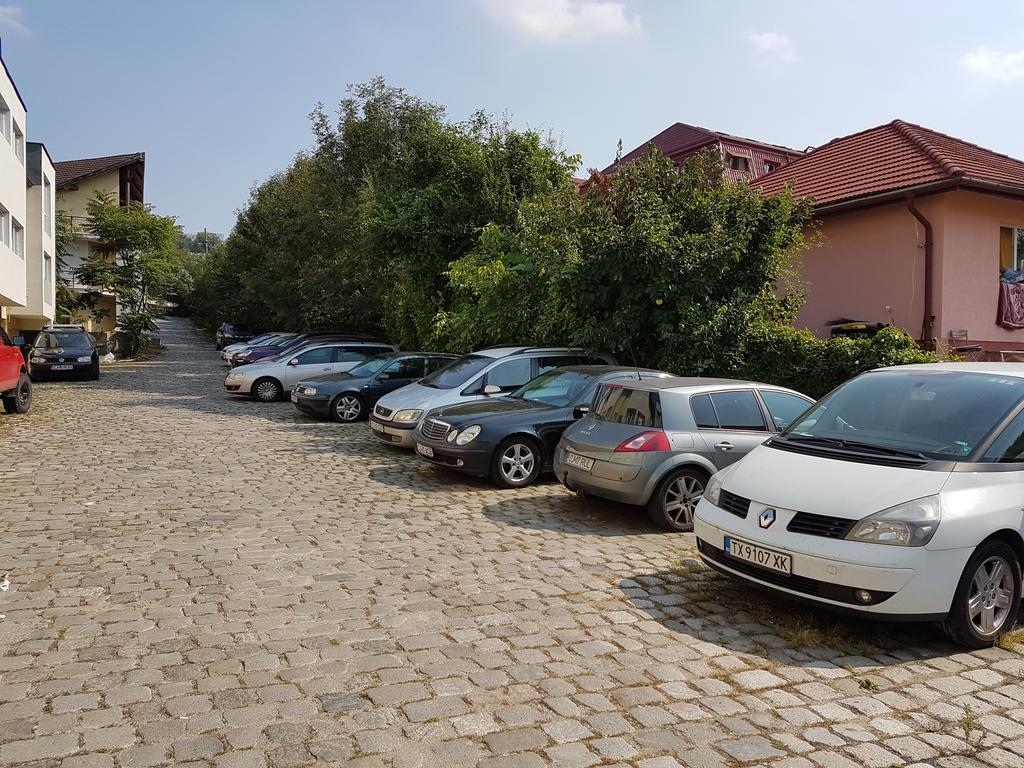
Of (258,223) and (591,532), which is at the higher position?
(258,223)

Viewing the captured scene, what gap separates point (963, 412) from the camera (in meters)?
5.36

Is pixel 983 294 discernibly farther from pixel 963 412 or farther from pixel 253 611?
pixel 253 611

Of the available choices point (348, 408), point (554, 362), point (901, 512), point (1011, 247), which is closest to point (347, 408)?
point (348, 408)

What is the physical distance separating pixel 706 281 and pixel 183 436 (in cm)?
905

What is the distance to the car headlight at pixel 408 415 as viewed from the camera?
37.8ft

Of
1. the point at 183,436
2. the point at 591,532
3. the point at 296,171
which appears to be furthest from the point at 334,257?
the point at 591,532

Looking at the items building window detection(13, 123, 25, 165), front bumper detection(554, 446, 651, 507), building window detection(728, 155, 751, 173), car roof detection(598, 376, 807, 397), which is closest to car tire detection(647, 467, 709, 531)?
front bumper detection(554, 446, 651, 507)

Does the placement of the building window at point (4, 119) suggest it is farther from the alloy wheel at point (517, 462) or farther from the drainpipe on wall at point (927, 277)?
the drainpipe on wall at point (927, 277)

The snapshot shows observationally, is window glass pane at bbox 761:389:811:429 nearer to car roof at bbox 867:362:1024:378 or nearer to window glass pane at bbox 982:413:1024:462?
car roof at bbox 867:362:1024:378

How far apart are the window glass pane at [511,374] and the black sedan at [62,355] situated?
19.0m

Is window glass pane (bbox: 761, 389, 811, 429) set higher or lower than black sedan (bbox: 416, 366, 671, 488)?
higher

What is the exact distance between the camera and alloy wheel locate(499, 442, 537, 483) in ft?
31.4

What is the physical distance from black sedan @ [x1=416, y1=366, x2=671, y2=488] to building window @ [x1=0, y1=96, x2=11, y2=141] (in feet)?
69.5

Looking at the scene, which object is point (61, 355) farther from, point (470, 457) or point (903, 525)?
point (903, 525)
